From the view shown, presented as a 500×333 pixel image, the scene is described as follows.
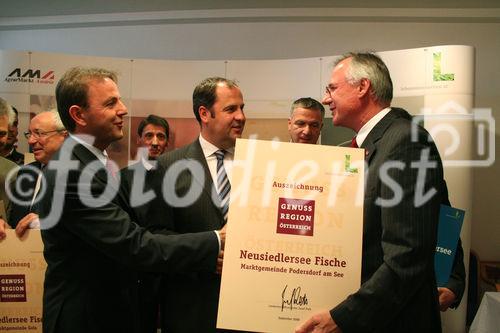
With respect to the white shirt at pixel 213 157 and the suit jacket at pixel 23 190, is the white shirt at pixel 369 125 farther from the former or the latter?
the suit jacket at pixel 23 190

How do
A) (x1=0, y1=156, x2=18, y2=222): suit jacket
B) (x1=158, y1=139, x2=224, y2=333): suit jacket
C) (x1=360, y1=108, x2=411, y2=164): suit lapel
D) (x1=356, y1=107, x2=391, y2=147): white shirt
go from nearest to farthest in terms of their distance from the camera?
1. (x1=360, y1=108, x2=411, y2=164): suit lapel
2. (x1=356, y1=107, x2=391, y2=147): white shirt
3. (x1=158, y1=139, x2=224, y2=333): suit jacket
4. (x1=0, y1=156, x2=18, y2=222): suit jacket

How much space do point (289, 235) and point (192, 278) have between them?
58 centimetres

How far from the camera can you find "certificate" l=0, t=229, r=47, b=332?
8.23ft

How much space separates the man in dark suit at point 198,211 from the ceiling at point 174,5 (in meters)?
3.44

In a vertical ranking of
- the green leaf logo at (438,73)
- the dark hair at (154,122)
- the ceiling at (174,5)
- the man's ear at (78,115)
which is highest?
the ceiling at (174,5)

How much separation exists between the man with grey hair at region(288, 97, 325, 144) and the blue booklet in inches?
48.6

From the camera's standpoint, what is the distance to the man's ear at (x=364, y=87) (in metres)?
1.95

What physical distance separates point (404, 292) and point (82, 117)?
1469mm

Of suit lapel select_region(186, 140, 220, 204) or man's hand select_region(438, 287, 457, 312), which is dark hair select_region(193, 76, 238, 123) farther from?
man's hand select_region(438, 287, 457, 312)

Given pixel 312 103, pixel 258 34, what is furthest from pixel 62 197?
pixel 258 34

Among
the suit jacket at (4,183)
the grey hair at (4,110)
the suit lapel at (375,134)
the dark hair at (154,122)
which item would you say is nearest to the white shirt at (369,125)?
the suit lapel at (375,134)

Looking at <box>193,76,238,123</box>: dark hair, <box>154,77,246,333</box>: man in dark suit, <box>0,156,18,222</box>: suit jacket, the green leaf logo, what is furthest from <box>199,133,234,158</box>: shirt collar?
the green leaf logo

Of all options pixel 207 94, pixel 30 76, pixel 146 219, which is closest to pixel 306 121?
pixel 207 94

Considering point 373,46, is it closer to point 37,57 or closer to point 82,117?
point 37,57
